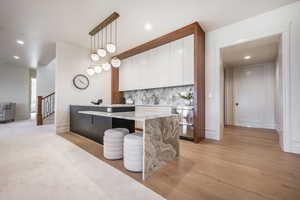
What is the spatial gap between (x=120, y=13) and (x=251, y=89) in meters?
5.49

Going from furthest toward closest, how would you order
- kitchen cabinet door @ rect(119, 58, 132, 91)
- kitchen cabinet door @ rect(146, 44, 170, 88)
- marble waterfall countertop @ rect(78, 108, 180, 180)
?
kitchen cabinet door @ rect(119, 58, 132, 91) < kitchen cabinet door @ rect(146, 44, 170, 88) < marble waterfall countertop @ rect(78, 108, 180, 180)

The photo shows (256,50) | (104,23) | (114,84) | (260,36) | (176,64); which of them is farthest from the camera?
(114,84)

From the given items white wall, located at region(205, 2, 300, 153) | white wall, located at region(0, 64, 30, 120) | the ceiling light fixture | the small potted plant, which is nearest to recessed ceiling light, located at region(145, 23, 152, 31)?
the ceiling light fixture

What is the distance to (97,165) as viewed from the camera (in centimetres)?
183

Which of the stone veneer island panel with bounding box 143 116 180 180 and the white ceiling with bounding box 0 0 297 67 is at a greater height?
the white ceiling with bounding box 0 0 297 67

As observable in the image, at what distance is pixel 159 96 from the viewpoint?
4484 millimetres

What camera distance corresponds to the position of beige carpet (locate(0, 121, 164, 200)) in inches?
47.8

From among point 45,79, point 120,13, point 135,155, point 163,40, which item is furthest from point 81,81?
point 45,79

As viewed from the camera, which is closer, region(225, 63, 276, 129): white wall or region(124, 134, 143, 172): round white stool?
region(124, 134, 143, 172): round white stool

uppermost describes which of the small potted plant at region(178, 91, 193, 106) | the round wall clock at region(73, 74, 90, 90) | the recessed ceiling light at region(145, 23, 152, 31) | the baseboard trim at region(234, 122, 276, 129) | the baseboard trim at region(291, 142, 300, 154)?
the recessed ceiling light at region(145, 23, 152, 31)

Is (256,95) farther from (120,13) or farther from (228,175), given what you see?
(120,13)

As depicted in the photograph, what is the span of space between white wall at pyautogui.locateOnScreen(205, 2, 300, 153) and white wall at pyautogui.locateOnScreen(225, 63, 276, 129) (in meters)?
2.79

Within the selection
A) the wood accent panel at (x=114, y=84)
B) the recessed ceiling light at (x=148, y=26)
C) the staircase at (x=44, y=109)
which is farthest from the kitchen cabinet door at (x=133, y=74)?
the staircase at (x=44, y=109)

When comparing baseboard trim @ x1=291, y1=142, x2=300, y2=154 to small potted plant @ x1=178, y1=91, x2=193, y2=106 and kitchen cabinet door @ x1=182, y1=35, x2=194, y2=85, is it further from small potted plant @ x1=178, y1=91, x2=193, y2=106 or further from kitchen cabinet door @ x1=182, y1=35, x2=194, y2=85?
kitchen cabinet door @ x1=182, y1=35, x2=194, y2=85
